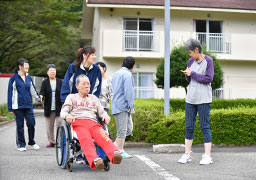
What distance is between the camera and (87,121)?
6117 mm

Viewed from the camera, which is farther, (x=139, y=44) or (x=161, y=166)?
(x=139, y=44)

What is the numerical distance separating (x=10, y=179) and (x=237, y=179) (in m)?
2.93

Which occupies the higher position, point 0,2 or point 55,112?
point 0,2

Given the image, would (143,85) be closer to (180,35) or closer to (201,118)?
(180,35)

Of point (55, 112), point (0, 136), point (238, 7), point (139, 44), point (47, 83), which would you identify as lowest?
point (0, 136)

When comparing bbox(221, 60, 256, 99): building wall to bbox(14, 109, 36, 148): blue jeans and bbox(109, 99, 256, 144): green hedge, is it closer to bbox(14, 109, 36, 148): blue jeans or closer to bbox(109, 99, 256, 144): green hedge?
bbox(109, 99, 256, 144): green hedge

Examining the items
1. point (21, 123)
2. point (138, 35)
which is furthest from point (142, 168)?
point (138, 35)

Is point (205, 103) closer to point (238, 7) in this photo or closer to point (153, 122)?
point (153, 122)

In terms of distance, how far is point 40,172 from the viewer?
614 cm

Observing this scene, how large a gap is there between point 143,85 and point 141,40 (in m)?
2.35

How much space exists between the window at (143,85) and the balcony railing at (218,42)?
351 centimetres

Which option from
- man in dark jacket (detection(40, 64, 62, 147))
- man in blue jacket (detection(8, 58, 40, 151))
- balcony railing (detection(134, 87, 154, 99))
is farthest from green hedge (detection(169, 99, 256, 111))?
man in blue jacket (detection(8, 58, 40, 151))

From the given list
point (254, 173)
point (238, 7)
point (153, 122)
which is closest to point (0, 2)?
point (238, 7)

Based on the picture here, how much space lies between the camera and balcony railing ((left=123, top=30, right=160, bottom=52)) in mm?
22484
